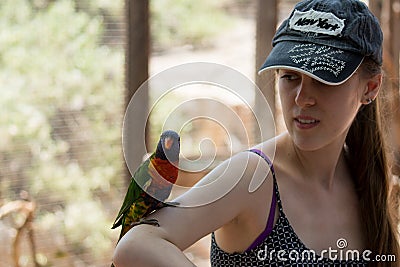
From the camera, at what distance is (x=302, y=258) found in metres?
1.04

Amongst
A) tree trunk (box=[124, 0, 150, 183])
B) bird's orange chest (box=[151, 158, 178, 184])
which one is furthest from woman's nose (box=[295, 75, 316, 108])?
tree trunk (box=[124, 0, 150, 183])

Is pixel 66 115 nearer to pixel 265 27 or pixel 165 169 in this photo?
pixel 265 27

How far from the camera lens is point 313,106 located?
100cm

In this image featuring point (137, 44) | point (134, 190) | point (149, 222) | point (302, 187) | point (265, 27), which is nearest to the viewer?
point (149, 222)

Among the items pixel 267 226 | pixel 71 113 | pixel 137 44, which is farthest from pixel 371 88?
pixel 71 113

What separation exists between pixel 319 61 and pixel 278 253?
1.07ft

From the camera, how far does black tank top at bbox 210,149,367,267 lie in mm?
1026

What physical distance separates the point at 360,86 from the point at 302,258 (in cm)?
31

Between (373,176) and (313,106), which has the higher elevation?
(313,106)

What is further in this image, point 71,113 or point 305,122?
point 71,113

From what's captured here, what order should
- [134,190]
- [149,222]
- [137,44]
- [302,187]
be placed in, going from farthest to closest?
1. [137,44]
2. [302,187]
3. [134,190]
4. [149,222]

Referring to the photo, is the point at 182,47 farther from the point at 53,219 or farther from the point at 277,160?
the point at 277,160

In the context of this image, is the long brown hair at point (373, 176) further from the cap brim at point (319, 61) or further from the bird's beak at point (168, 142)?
the bird's beak at point (168, 142)

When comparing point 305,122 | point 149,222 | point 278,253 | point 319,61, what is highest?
point 319,61
